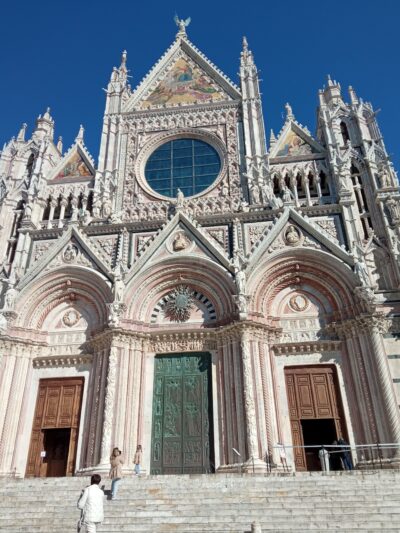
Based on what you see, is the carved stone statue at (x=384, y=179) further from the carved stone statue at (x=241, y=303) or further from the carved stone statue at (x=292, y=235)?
the carved stone statue at (x=241, y=303)

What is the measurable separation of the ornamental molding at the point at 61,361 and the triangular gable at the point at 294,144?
12129 millimetres

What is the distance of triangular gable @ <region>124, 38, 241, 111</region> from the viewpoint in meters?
23.4

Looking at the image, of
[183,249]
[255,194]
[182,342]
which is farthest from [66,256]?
[255,194]

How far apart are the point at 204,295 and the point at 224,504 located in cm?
894

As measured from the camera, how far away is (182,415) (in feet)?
49.9

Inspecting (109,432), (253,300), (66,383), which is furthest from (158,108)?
(109,432)

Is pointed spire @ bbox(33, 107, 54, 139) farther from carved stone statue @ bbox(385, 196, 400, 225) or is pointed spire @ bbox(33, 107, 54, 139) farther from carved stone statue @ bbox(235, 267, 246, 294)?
carved stone statue @ bbox(385, 196, 400, 225)

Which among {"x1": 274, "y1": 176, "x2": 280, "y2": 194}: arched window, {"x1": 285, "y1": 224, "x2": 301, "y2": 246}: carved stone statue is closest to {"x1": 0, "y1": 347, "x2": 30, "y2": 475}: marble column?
{"x1": 285, "y1": 224, "x2": 301, "y2": 246}: carved stone statue

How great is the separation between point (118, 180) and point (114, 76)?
7903 mm

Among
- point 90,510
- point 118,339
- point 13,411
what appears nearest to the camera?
point 90,510

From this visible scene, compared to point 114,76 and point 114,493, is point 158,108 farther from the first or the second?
point 114,493

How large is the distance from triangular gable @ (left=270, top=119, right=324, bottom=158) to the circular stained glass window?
2.92 meters

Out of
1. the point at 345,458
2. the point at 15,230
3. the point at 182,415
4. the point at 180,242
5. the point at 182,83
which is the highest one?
the point at 182,83

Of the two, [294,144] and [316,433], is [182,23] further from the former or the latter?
[316,433]
